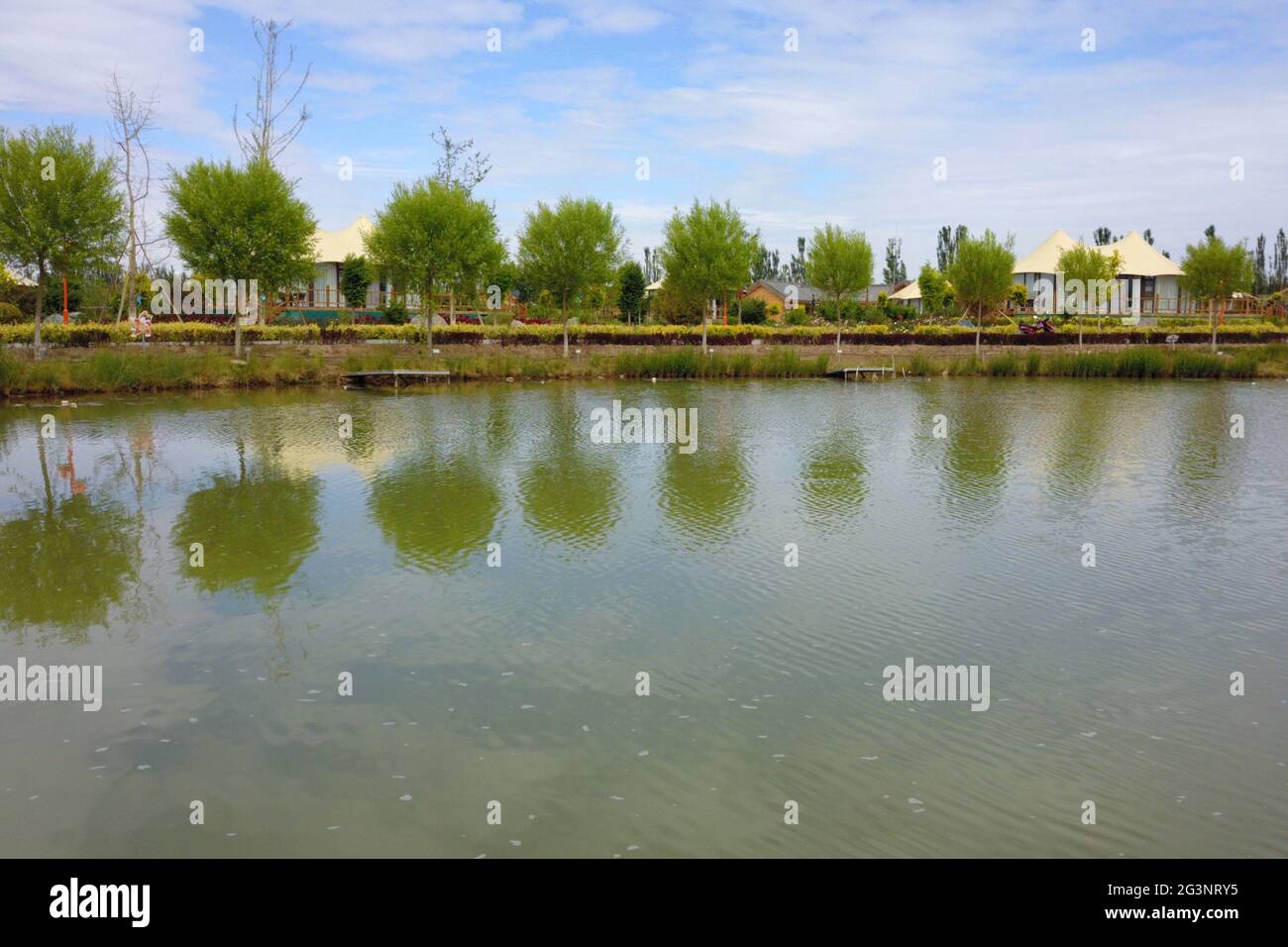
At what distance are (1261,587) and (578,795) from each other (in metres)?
7.15

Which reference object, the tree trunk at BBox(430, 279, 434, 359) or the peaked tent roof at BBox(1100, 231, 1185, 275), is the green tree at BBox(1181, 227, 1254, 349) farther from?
the tree trunk at BBox(430, 279, 434, 359)

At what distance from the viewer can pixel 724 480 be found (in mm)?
14375

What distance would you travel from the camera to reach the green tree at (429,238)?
114 ft

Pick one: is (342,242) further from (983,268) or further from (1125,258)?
(1125,258)

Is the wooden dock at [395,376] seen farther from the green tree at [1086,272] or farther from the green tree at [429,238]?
the green tree at [1086,272]

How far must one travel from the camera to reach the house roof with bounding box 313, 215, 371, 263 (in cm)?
5253

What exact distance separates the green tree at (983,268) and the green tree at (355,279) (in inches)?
1150

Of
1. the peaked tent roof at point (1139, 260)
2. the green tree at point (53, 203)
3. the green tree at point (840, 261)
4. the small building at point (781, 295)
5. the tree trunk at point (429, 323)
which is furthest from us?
the small building at point (781, 295)

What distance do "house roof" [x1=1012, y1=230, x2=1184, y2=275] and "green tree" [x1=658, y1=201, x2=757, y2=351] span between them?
3325 cm

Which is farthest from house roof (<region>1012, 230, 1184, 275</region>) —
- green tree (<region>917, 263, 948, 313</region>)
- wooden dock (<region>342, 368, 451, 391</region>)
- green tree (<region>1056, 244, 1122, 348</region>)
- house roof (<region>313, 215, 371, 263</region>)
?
wooden dock (<region>342, 368, 451, 391</region>)

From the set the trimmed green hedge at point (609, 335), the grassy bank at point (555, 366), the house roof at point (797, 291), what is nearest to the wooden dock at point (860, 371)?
the grassy bank at point (555, 366)

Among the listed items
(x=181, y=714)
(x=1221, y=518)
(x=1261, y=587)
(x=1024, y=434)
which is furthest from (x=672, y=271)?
(x=181, y=714)
